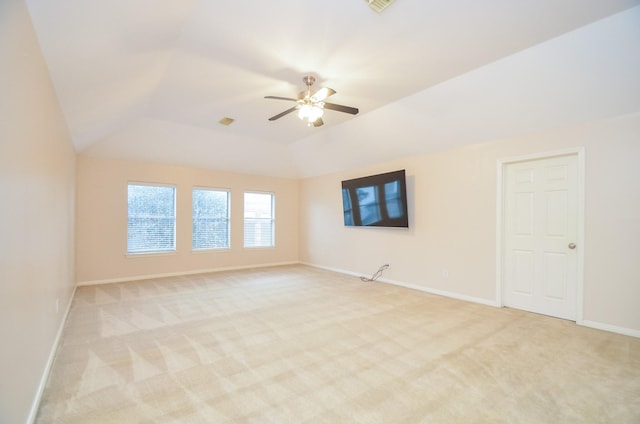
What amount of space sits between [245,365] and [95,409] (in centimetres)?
103

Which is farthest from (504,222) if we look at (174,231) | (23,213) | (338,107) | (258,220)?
(174,231)

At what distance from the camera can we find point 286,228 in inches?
315

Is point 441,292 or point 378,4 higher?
point 378,4

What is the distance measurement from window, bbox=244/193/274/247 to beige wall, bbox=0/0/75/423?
15.7 feet

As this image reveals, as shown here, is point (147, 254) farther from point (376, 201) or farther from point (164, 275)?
point (376, 201)

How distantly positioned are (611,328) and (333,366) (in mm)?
3247

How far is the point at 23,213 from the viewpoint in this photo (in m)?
1.74

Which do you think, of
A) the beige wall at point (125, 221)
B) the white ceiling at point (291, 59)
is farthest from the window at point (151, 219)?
the white ceiling at point (291, 59)

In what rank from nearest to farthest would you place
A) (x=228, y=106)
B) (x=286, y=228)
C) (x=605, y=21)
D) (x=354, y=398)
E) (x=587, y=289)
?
(x=354, y=398)
(x=605, y=21)
(x=587, y=289)
(x=228, y=106)
(x=286, y=228)

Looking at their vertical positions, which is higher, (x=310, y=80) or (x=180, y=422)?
(x=310, y=80)

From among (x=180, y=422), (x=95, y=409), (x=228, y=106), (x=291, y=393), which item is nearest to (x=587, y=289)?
(x=291, y=393)

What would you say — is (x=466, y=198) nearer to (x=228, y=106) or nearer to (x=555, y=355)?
(x=555, y=355)

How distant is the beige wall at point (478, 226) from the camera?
3.15 meters

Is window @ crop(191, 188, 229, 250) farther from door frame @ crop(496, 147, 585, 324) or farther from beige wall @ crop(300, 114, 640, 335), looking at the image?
door frame @ crop(496, 147, 585, 324)
